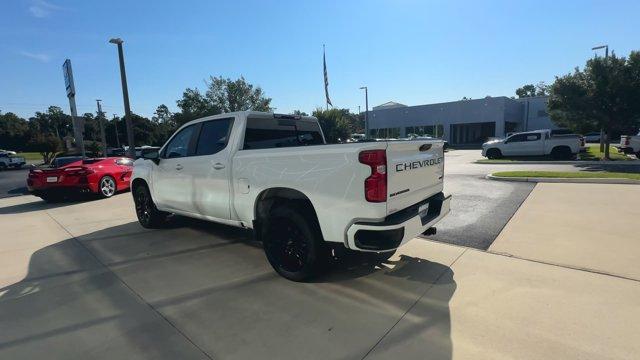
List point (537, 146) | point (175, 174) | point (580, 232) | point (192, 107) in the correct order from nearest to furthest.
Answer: point (580, 232)
point (175, 174)
point (537, 146)
point (192, 107)

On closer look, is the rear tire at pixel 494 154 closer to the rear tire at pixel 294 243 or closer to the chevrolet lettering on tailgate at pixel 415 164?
the chevrolet lettering on tailgate at pixel 415 164

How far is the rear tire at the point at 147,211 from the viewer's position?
21.4ft

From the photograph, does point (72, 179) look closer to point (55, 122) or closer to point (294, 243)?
point (294, 243)

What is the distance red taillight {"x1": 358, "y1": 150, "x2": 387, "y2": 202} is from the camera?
3.18m

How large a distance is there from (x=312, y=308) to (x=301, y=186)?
3.95 feet

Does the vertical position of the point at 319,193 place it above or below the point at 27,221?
above

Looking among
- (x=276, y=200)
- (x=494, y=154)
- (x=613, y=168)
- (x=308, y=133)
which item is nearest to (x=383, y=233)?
(x=276, y=200)

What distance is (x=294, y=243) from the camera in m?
3.95

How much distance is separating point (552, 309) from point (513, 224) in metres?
3.06

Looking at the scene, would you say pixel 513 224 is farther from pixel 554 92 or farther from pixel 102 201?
pixel 554 92

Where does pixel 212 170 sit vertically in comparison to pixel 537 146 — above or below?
above

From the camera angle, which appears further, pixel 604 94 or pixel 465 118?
pixel 465 118

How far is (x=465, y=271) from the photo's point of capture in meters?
4.12

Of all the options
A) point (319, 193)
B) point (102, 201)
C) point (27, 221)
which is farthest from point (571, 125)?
point (27, 221)
